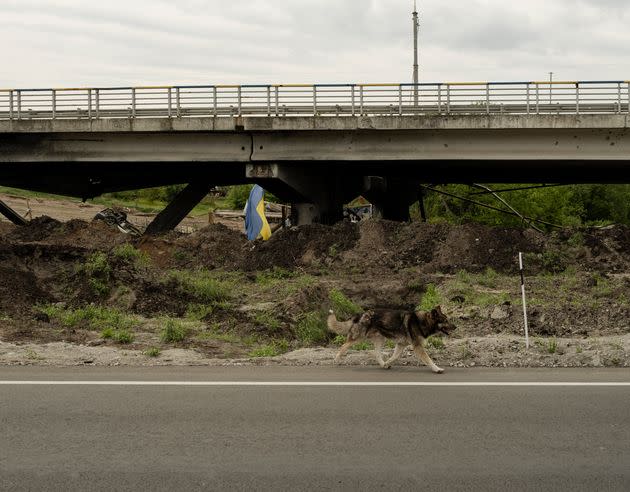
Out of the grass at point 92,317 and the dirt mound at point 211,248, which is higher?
the dirt mound at point 211,248

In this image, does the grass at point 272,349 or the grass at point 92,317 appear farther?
the grass at point 92,317

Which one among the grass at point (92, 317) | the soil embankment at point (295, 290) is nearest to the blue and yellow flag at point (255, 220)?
the soil embankment at point (295, 290)

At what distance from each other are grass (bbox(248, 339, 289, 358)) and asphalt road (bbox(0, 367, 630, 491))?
1993 millimetres

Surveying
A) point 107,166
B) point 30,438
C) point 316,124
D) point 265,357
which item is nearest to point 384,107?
point 316,124

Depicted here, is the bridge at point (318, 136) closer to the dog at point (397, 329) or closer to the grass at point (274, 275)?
the grass at point (274, 275)

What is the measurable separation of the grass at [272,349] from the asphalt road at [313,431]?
199 centimetres

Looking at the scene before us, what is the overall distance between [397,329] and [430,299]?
24.7 feet

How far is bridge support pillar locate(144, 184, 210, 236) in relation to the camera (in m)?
37.3

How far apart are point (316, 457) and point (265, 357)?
5.23 meters

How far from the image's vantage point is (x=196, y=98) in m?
34.1

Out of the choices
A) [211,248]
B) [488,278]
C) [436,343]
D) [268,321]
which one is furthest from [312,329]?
[211,248]

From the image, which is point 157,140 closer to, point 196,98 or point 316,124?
point 196,98

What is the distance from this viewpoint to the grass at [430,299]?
1742 centimetres

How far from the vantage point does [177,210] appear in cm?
3781
